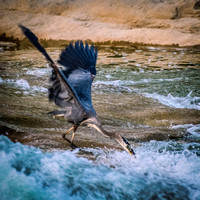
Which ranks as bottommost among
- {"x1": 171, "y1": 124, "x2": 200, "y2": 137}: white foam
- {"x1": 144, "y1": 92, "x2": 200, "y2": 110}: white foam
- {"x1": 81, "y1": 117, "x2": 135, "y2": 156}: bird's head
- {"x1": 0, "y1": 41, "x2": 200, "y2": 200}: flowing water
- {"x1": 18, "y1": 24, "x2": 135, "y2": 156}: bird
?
{"x1": 144, "y1": 92, "x2": 200, "y2": 110}: white foam

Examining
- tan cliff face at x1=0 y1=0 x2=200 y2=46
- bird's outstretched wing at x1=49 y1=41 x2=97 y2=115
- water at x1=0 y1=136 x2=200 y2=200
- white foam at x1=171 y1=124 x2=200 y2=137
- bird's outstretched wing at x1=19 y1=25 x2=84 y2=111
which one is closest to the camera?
water at x1=0 y1=136 x2=200 y2=200

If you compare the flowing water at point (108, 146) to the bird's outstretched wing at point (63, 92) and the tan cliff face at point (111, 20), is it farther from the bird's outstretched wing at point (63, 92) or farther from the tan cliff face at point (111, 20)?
the tan cliff face at point (111, 20)

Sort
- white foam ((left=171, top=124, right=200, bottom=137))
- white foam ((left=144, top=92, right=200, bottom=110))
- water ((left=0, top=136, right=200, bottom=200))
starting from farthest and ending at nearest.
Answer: white foam ((left=144, top=92, right=200, bottom=110)), white foam ((left=171, top=124, right=200, bottom=137)), water ((left=0, top=136, right=200, bottom=200))

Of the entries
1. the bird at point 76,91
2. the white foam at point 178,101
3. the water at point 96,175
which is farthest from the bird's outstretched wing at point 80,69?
the white foam at point 178,101

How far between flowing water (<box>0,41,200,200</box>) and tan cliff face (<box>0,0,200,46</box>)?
13.8 feet

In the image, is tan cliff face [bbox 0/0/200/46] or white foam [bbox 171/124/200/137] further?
tan cliff face [bbox 0/0/200/46]

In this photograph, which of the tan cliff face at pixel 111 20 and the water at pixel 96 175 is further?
the tan cliff face at pixel 111 20

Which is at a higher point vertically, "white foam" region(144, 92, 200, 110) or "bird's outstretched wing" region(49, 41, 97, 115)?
"bird's outstretched wing" region(49, 41, 97, 115)

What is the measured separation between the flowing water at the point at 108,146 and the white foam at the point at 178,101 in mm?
11

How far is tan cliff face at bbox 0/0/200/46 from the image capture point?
991 cm

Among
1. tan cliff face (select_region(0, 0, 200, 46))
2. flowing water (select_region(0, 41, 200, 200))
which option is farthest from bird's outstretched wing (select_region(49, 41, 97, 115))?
tan cliff face (select_region(0, 0, 200, 46))

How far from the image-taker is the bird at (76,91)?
107 inches

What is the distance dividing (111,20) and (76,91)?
8548mm

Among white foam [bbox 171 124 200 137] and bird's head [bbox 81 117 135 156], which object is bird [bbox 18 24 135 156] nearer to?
bird's head [bbox 81 117 135 156]
